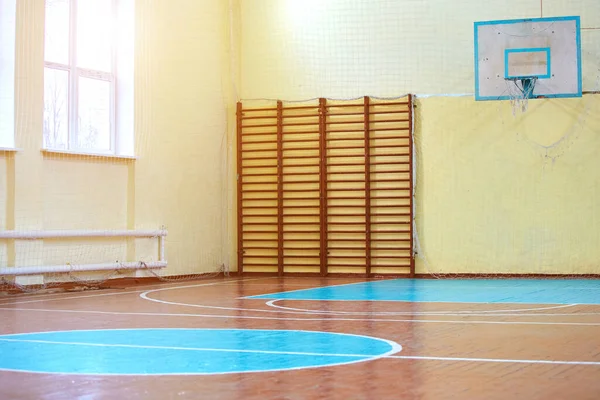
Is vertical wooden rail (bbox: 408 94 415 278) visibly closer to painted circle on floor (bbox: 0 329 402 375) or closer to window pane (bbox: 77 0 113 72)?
window pane (bbox: 77 0 113 72)

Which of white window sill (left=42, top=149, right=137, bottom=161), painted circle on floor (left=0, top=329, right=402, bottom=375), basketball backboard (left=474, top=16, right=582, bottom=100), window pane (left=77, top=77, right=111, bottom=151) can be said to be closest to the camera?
painted circle on floor (left=0, top=329, right=402, bottom=375)

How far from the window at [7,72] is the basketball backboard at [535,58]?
658 centimetres

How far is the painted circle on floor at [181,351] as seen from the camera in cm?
473

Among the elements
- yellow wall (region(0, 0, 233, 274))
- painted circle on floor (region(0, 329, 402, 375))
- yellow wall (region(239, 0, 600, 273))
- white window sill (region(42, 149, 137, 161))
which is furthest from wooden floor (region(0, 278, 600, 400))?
yellow wall (region(239, 0, 600, 273))

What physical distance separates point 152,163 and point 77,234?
1.99 m

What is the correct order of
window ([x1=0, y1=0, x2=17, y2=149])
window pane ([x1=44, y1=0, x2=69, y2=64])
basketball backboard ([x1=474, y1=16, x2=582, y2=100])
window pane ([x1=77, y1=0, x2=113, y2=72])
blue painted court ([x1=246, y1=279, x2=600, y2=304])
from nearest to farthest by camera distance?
blue painted court ([x1=246, y1=279, x2=600, y2=304]) < window ([x1=0, y1=0, x2=17, y2=149]) < window pane ([x1=44, y1=0, x2=69, y2=64]) < window pane ([x1=77, y1=0, x2=113, y2=72]) < basketball backboard ([x1=474, y1=16, x2=582, y2=100])

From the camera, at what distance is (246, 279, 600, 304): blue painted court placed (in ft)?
31.0

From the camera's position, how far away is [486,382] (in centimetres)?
421

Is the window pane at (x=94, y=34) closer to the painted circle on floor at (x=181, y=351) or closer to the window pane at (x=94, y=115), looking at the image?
the window pane at (x=94, y=115)

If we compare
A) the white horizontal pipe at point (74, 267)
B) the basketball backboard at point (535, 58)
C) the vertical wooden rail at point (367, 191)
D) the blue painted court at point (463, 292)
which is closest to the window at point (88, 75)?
the white horizontal pipe at point (74, 267)

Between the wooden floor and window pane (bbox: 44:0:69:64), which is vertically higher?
window pane (bbox: 44:0:69:64)

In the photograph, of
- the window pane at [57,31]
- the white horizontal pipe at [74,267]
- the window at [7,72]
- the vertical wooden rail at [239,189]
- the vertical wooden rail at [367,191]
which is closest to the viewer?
the white horizontal pipe at [74,267]

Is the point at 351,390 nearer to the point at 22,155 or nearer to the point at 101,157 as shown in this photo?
the point at 22,155

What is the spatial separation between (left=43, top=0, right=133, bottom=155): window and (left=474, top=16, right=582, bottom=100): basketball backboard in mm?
5299
